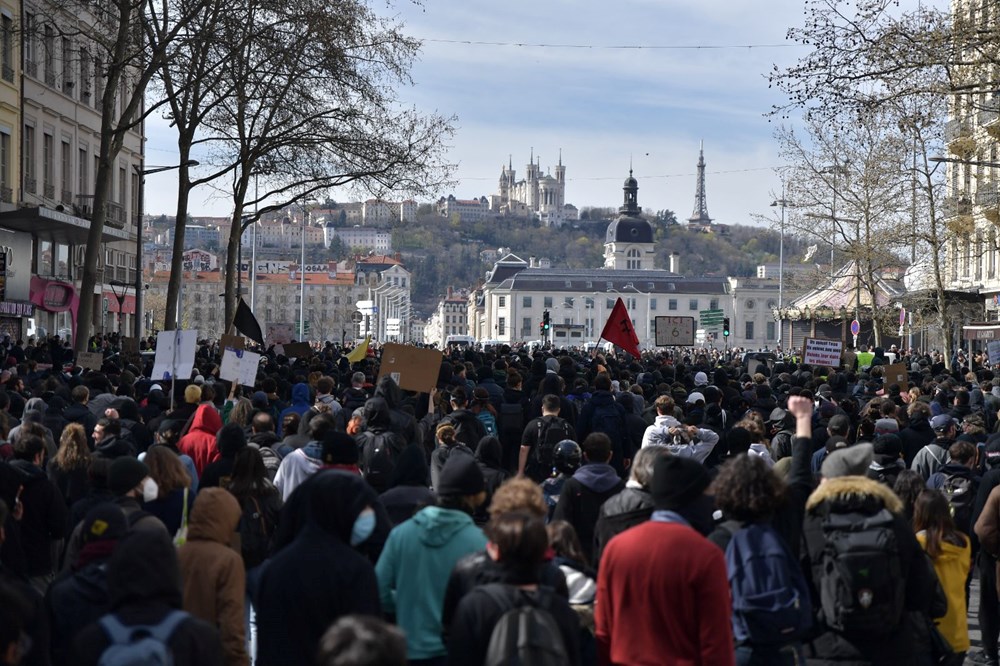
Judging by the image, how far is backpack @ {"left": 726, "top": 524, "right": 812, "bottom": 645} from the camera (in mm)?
5902

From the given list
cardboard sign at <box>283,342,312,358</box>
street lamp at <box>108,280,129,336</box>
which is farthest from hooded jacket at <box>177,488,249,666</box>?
street lamp at <box>108,280,129,336</box>

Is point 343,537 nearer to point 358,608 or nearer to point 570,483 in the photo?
point 358,608

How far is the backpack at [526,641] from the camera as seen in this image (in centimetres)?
468

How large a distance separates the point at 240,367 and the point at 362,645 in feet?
39.5

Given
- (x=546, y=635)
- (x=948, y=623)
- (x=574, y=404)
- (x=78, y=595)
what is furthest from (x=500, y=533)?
(x=574, y=404)

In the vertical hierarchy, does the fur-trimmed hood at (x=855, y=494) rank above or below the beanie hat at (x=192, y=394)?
below

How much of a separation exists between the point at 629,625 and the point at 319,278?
172220 mm

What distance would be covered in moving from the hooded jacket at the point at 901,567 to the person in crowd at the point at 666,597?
3.45 ft

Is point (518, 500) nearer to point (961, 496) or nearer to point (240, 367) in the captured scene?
point (961, 496)

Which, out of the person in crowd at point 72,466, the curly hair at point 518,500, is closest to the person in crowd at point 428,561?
the curly hair at point 518,500

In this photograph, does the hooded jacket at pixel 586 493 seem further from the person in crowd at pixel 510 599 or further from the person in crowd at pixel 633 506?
the person in crowd at pixel 510 599

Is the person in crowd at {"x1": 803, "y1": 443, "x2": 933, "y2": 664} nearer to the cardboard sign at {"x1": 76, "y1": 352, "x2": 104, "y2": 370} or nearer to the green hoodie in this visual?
the green hoodie

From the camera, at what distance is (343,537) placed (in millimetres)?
5977

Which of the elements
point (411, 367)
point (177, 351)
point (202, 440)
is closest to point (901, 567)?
point (202, 440)
